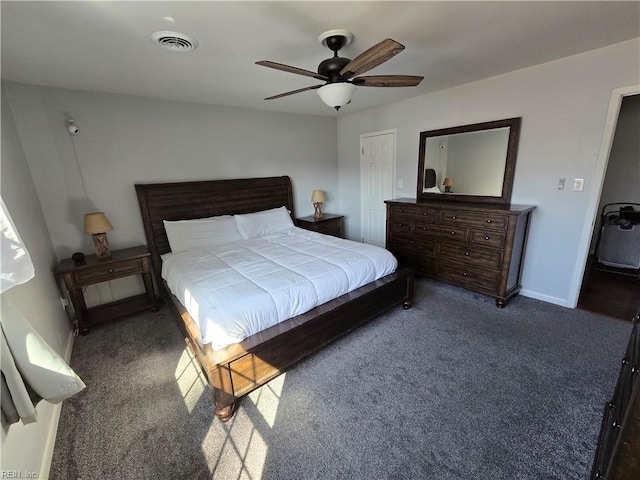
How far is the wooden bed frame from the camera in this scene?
5.48 ft

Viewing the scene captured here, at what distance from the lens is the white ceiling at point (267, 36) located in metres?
1.50

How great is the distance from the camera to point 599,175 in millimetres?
2369

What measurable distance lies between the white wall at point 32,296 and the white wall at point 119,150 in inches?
5.7

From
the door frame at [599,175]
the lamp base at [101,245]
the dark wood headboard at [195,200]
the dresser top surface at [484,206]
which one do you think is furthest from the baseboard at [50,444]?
the door frame at [599,175]

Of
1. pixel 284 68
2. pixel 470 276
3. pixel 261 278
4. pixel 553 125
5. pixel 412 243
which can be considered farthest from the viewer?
pixel 412 243

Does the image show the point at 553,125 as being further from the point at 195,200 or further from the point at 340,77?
the point at 195,200

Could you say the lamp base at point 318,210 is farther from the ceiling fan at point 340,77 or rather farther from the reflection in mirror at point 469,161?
the ceiling fan at point 340,77

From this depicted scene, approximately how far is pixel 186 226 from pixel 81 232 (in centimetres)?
98

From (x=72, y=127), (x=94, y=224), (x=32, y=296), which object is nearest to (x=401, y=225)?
(x=94, y=224)

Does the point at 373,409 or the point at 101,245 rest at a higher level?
the point at 101,245

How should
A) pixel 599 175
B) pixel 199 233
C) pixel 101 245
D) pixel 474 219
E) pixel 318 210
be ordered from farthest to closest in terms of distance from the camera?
pixel 318 210, pixel 199 233, pixel 474 219, pixel 101 245, pixel 599 175

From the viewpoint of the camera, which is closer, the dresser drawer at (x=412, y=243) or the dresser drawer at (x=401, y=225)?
the dresser drawer at (x=412, y=243)

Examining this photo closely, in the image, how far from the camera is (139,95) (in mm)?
2908

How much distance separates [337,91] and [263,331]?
5.44 ft
